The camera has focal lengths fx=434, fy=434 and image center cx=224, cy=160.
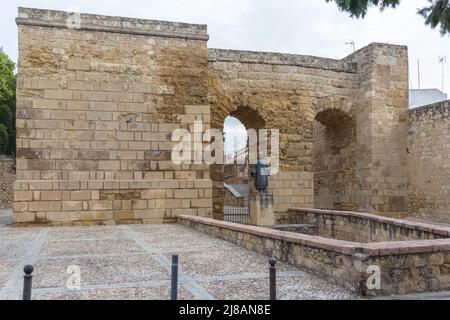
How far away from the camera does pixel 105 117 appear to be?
1112 cm

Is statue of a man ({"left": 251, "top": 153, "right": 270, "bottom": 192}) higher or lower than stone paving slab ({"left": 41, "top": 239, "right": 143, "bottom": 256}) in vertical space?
higher

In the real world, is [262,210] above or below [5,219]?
above

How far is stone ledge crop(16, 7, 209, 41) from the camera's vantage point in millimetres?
10742

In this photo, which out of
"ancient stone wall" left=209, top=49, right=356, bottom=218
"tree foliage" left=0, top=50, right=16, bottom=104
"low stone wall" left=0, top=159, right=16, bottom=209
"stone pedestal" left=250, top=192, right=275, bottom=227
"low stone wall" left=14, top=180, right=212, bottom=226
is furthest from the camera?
→ "tree foliage" left=0, top=50, right=16, bottom=104

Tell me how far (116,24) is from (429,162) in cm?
1014

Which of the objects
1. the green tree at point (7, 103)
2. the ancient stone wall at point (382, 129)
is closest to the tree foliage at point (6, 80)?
the green tree at point (7, 103)

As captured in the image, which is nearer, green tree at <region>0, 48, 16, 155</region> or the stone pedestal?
the stone pedestal

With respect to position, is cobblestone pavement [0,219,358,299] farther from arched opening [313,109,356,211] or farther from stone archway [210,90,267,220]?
arched opening [313,109,356,211]

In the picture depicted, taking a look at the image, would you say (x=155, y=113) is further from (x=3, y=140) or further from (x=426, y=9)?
(x=3, y=140)

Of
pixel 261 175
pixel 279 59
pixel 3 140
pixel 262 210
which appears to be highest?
pixel 279 59

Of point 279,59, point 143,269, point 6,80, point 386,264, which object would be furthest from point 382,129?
point 6,80

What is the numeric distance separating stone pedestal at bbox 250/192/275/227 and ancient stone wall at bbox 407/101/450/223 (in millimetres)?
5349

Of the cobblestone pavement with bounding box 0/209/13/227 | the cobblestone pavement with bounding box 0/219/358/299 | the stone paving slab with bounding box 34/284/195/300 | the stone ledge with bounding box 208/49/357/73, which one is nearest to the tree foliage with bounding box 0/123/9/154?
the cobblestone pavement with bounding box 0/209/13/227
